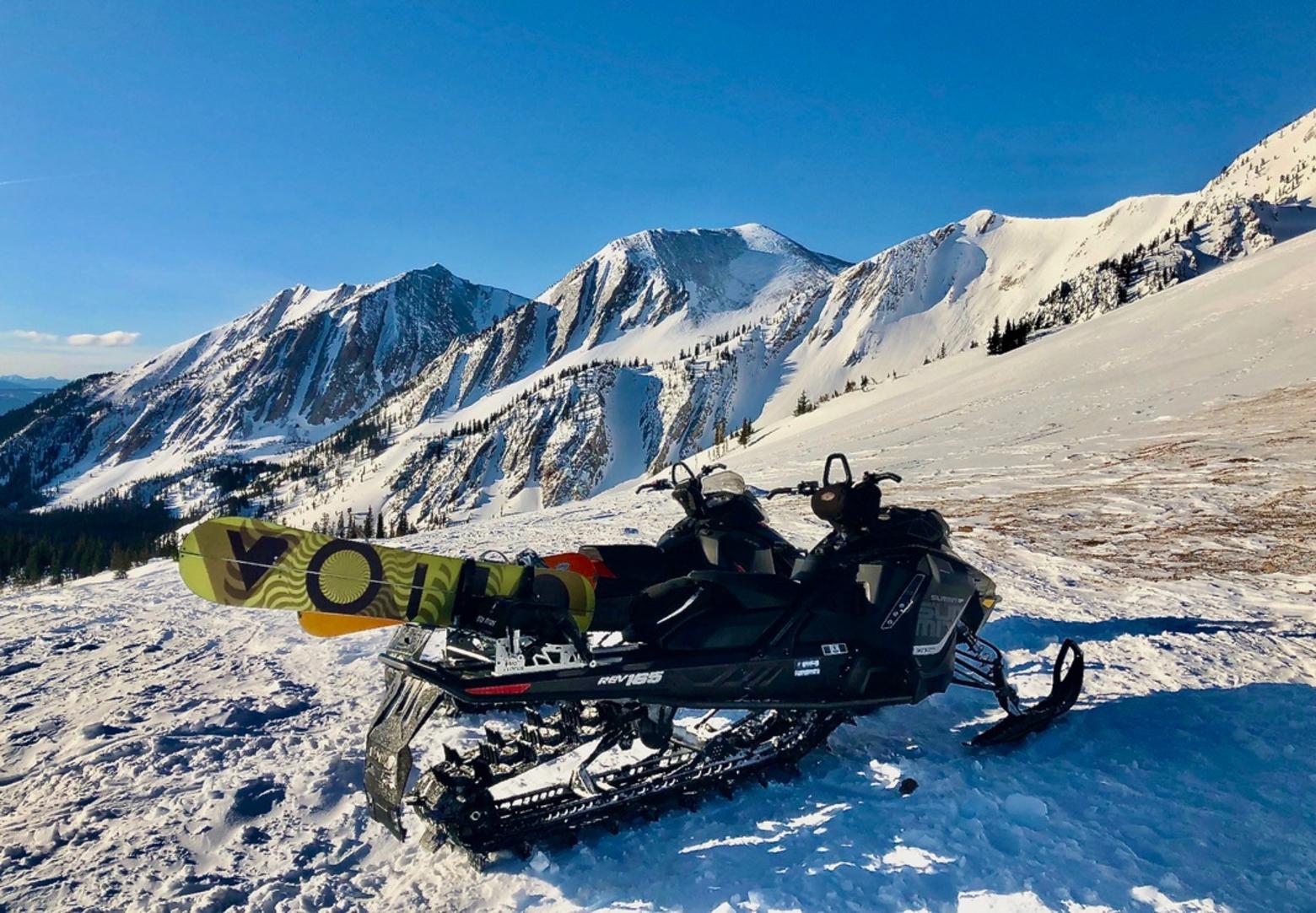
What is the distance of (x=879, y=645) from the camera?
4.59m

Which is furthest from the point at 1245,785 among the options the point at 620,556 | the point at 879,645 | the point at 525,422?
the point at 525,422

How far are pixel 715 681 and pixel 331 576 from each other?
223 centimetres

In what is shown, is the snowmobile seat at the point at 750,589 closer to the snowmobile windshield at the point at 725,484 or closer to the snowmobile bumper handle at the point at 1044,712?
the snowmobile bumper handle at the point at 1044,712

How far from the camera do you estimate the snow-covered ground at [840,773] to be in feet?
11.5

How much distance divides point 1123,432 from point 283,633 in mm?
19560

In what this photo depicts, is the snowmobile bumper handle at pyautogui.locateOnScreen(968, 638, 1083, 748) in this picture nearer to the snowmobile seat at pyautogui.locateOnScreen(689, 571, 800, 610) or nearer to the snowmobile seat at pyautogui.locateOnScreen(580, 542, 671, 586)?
the snowmobile seat at pyautogui.locateOnScreen(689, 571, 800, 610)

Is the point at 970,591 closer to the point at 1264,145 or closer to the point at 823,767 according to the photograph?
the point at 823,767

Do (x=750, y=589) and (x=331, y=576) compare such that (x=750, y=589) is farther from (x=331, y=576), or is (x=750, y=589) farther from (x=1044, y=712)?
(x=331, y=576)

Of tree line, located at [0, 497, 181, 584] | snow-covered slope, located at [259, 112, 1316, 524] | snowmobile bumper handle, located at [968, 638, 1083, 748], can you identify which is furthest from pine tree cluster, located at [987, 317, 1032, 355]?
snow-covered slope, located at [259, 112, 1316, 524]

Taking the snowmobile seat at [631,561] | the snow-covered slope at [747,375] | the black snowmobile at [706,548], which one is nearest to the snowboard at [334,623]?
the black snowmobile at [706,548]

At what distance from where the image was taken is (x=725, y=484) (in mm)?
6348

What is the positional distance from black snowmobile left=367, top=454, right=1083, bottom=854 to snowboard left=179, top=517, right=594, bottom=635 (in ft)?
1.26

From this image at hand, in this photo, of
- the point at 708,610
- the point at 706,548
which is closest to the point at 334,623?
the point at 708,610

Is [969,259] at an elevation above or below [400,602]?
above
